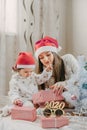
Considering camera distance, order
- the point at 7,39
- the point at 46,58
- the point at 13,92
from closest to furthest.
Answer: the point at 13,92 < the point at 46,58 < the point at 7,39

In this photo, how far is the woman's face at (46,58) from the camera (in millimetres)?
1410

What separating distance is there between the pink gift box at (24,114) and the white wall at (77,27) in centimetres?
146

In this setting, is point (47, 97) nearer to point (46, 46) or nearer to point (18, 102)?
point (18, 102)

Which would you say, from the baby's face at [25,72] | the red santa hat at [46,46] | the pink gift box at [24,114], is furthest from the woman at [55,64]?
the pink gift box at [24,114]

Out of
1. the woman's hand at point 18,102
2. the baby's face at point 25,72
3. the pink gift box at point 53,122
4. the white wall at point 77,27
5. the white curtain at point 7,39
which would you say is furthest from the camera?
the white wall at point 77,27

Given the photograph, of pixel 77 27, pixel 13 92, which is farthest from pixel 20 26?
pixel 13 92

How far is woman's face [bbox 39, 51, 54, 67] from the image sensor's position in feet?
4.63

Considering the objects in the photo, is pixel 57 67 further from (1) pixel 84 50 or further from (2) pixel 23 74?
(1) pixel 84 50

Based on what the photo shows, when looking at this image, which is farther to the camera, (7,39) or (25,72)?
(7,39)

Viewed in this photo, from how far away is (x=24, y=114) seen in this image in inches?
38.8

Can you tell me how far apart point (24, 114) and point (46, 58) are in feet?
1.64

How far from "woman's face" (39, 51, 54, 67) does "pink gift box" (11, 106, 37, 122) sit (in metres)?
0.47

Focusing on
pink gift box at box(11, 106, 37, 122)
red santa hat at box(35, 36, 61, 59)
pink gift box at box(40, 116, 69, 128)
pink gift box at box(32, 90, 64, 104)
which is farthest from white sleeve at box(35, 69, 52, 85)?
pink gift box at box(40, 116, 69, 128)

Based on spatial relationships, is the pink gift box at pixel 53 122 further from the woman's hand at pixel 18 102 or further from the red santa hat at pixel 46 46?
the red santa hat at pixel 46 46
